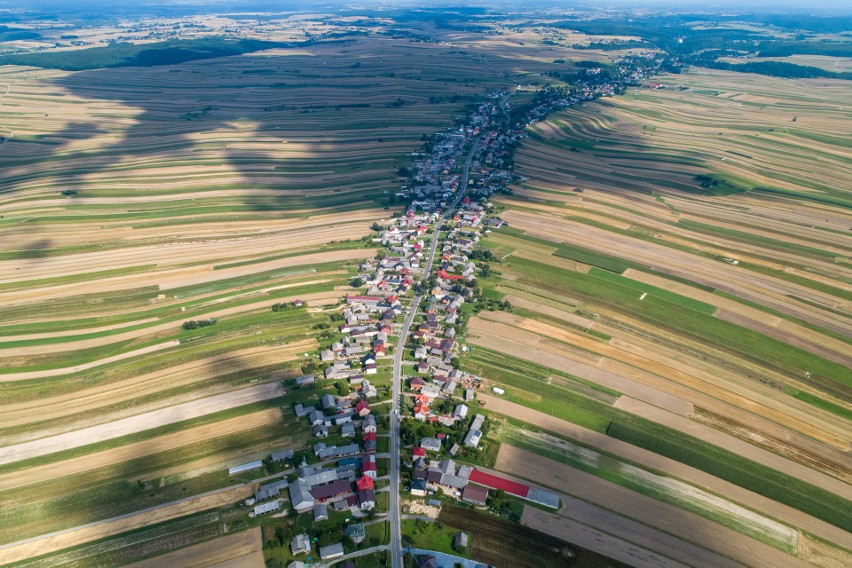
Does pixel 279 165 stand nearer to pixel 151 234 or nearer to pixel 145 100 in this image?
pixel 151 234

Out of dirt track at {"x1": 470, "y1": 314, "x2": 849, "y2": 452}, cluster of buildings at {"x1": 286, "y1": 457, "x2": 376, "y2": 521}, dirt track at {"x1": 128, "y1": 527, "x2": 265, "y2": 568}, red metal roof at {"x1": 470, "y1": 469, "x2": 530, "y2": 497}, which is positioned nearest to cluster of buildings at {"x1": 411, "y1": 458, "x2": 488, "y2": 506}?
red metal roof at {"x1": 470, "y1": 469, "x2": 530, "y2": 497}

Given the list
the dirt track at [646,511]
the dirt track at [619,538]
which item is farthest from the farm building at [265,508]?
the dirt track at [619,538]

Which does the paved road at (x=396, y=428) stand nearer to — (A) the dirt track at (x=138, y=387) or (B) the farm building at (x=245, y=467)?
(A) the dirt track at (x=138, y=387)

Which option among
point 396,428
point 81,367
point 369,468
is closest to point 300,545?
point 369,468

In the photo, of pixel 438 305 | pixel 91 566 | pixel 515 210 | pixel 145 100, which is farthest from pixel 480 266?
pixel 145 100

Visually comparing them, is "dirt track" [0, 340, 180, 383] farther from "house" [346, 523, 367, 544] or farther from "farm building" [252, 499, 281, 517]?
"house" [346, 523, 367, 544]

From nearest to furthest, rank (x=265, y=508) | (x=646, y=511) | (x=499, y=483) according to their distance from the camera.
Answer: (x=265, y=508), (x=646, y=511), (x=499, y=483)

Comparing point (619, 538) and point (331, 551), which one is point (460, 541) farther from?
point (619, 538)
